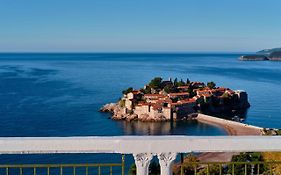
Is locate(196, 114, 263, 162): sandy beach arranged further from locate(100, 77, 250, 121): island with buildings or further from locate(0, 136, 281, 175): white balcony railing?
locate(0, 136, 281, 175): white balcony railing

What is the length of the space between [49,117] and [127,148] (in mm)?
26733

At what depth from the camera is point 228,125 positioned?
28484mm

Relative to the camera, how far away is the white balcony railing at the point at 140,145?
78.7 inches

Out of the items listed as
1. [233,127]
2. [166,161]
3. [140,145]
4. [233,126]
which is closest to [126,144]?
[140,145]

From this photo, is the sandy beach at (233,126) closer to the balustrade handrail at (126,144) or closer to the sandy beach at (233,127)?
the sandy beach at (233,127)

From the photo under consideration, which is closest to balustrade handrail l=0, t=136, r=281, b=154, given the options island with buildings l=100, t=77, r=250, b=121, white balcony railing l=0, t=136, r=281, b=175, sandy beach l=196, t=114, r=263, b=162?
white balcony railing l=0, t=136, r=281, b=175

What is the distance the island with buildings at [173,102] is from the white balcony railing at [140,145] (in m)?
28.2

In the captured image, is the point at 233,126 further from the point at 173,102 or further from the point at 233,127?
the point at 173,102

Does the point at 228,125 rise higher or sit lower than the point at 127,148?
lower

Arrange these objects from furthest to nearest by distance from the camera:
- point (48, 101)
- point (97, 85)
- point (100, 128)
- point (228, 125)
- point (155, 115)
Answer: point (97, 85)
point (48, 101)
point (155, 115)
point (228, 125)
point (100, 128)

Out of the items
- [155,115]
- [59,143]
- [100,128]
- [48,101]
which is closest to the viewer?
[59,143]

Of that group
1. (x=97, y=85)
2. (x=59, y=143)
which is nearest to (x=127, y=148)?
(x=59, y=143)

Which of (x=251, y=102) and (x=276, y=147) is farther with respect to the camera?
(x=251, y=102)

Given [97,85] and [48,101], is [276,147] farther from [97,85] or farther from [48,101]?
[97,85]
